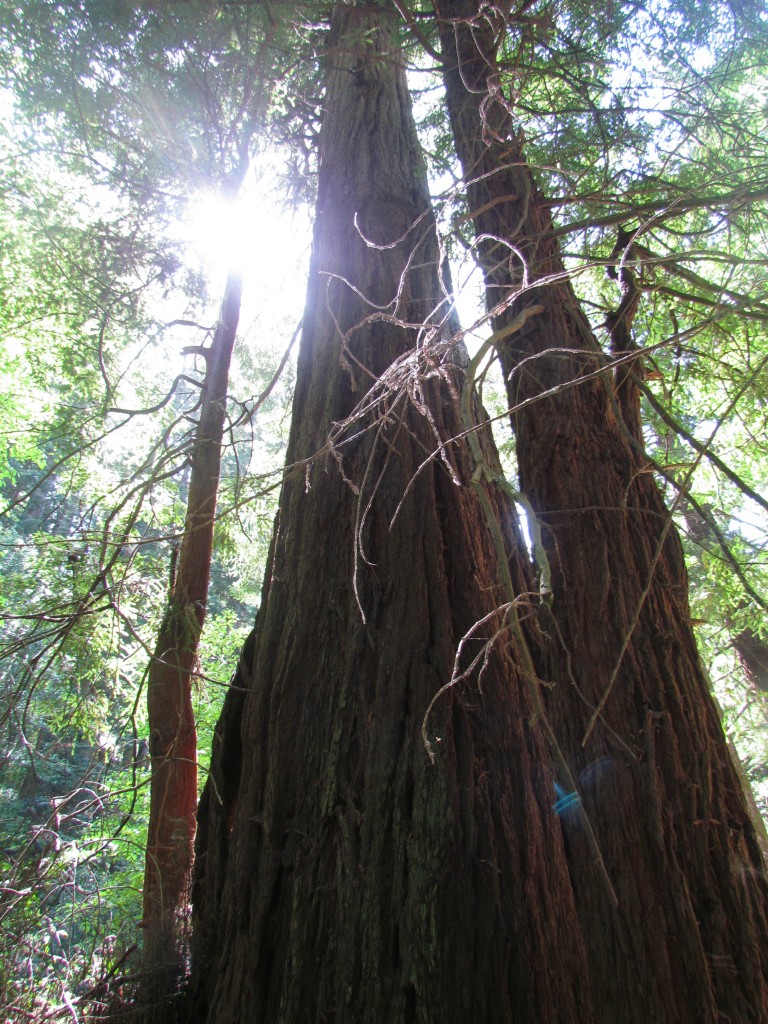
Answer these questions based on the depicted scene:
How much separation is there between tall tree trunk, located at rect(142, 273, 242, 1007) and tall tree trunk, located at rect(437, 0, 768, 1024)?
130 cm

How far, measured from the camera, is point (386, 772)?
1.51 meters

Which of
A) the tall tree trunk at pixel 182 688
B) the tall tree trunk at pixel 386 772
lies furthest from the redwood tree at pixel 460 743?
the tall tree trunk at pixel 182 688

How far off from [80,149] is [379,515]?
14.3 ft

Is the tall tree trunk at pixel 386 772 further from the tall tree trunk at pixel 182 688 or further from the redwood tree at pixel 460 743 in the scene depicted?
the tall tree trunk at pixel 182 688

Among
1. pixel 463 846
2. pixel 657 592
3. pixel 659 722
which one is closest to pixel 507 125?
pixel 657 592

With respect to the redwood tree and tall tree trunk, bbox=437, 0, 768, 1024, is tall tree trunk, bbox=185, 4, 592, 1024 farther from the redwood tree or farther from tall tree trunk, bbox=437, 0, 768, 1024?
tall tree trunk, bbox=437, 0, 768, 1024

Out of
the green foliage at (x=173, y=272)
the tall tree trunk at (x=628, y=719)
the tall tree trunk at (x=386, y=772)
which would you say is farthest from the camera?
the green foliage at (x=173, y=272)

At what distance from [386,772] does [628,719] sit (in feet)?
2.94

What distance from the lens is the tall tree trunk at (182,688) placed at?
2.54 m

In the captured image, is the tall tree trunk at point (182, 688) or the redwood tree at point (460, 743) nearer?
the redwood tree at point (460, 743)

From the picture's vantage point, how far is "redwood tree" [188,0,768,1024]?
1.33m

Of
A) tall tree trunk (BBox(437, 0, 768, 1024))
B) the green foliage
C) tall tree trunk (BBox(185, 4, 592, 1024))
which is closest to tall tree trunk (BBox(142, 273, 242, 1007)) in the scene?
the green foliage

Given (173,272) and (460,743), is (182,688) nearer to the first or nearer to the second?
(460,743)

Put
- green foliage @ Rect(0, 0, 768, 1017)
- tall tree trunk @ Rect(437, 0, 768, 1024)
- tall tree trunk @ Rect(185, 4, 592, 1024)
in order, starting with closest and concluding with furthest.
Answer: tall tree trunk @ Rect(185, 4, 592, 1024) < tall tree trunk @ Rect(437, 0, 768, 1024) < green foliage @ Rect(0, 0, 768, 1017)
